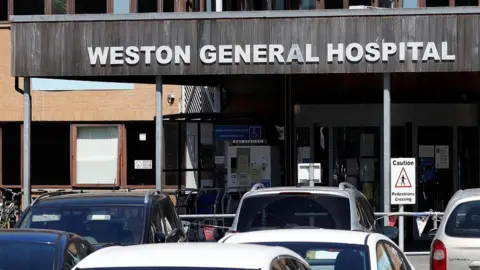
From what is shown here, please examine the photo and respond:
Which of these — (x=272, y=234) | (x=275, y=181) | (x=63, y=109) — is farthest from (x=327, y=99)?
(x=272, y=234)

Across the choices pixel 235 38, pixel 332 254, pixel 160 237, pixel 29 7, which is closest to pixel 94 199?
pixel 160 237

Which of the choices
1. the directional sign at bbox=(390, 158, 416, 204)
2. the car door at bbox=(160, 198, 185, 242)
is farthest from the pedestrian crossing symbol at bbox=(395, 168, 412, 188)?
the car door at bbox=(160, 198, 185, 242)

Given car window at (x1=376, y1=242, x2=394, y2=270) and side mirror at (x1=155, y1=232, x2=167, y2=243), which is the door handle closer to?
car window at (x1=376, y1=242, x2=394, y2=270)

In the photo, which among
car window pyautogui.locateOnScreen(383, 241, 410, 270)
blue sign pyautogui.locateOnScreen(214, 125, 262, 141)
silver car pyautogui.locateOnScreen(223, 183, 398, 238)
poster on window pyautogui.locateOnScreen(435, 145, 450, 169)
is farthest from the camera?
blue sign pyautogui.locateOnScreen(214, 125, 262, 141)

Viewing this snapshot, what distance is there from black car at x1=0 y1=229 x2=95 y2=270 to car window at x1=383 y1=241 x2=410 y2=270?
2.65 metres

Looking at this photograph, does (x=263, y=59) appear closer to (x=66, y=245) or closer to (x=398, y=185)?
(x=398, y=185)

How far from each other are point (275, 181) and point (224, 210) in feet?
7.99

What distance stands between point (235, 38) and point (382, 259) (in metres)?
9.70

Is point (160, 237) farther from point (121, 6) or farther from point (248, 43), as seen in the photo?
point (121, 6)

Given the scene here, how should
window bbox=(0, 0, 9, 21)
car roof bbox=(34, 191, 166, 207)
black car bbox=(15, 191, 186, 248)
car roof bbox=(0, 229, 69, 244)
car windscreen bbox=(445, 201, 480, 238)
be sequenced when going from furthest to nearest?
A: window bbox=(0, 0, 9, 21) < car roof bbox=(34, 191, 166, 207) < black car bbox=(15, 191, 186, 248) < car windscreen bbox=(445, 201, 480, 238) < car roof bbox=(0, 229, 69, 244)

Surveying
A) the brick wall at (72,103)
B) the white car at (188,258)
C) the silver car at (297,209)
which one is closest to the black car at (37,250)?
the white car at (188,258)

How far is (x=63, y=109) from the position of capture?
95.7 ft

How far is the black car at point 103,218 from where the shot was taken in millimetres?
11281

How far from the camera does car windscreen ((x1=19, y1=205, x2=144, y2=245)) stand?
37.1ft
